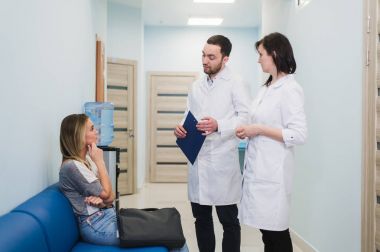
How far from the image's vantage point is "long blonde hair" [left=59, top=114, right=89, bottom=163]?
2.18 metres

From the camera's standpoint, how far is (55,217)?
5.93 feet

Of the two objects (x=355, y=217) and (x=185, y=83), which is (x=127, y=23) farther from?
(x=355, y=217)

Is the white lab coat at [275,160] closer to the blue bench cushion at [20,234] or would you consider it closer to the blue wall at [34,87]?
the blue bench cushion at [20,234]

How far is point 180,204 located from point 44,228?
156 inches

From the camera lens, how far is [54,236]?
173cm

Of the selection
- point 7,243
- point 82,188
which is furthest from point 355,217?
point 7,243

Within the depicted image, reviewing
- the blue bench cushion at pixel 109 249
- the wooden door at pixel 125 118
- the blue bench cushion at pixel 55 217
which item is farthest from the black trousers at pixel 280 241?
the wooden door at pixel 125 118

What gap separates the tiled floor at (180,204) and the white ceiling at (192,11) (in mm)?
2919

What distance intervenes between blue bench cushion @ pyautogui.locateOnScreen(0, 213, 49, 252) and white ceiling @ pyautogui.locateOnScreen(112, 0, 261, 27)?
4919mm

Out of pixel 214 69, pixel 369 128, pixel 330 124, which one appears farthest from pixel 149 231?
pixel 330 124

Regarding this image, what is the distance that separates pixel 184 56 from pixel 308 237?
4.97 metres

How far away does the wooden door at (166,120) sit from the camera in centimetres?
758

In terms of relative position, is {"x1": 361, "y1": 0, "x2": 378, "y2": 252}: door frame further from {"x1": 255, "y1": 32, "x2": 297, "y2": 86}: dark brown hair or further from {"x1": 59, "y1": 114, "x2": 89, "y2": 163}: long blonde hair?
{"x1": 59, "y1": 114, "x2": 89, "y2": 163}: long blonde hair

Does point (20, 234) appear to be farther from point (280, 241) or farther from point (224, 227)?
point (224, 227)
